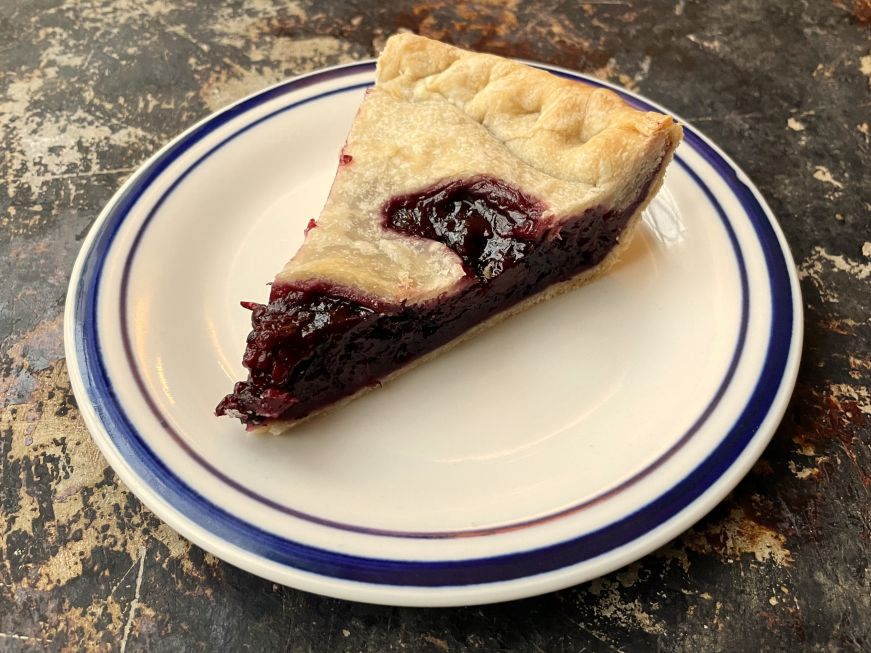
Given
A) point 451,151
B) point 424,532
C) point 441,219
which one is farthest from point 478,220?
point 424,532

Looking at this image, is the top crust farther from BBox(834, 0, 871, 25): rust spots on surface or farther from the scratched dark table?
BBox(834, 0, 871, 25): rust spots on surface

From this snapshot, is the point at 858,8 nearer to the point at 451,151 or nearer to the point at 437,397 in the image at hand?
the point at 451,151

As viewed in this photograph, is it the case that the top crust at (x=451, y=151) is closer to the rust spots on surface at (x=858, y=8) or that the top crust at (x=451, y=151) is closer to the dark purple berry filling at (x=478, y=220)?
the dark purple berry filling at (x=478, y=220)

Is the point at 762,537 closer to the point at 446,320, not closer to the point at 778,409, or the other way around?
the point at 778,409

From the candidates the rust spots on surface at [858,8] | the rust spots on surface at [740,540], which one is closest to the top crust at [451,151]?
the rust spots on surface at [740,540]

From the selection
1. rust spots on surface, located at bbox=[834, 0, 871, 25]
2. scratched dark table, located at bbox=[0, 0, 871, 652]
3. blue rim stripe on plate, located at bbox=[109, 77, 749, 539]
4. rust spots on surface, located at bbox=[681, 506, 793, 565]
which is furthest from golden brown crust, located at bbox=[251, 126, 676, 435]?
rust spots on surface, located at bbox=[834, 0, 871, 25]

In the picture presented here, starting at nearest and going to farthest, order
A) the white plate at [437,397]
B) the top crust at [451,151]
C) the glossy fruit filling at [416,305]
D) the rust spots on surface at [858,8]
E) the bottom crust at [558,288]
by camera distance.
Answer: the white plate at [437,397] < the glossy fruit filling at [416,305] < the top crust at [451,151] < the bottom crust at [558,288] < the rust spots on surface at [858,8]
